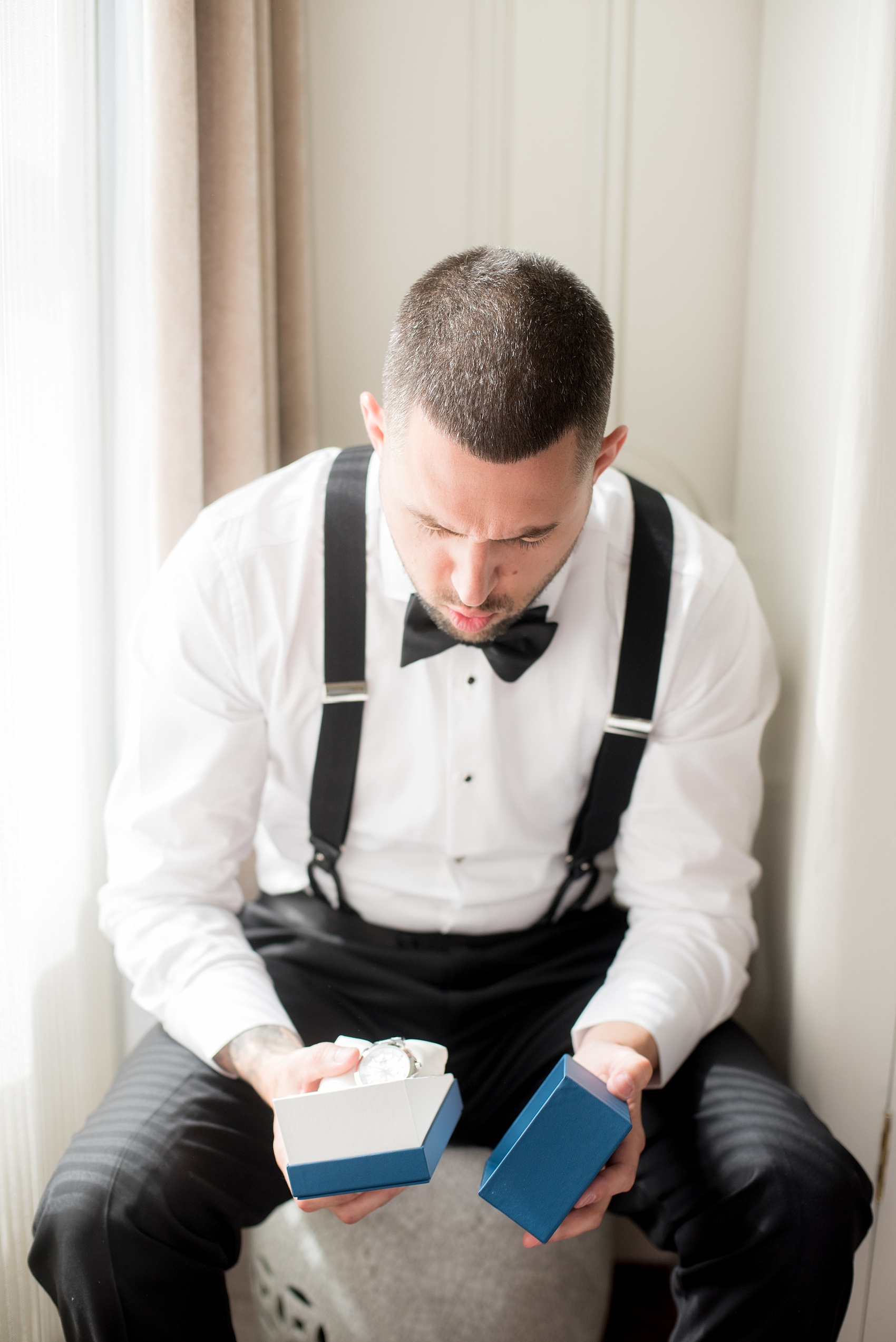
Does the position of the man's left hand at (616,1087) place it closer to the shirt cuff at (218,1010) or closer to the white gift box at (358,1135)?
the white gift box at (358,1135)

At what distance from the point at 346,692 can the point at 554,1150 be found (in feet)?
2.12

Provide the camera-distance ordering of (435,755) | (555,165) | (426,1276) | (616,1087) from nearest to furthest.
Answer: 1. (616,1087)
2. (426,1276)
3. (435,755)
4. (555,165)

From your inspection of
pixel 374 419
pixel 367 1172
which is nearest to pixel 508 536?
pixel 374 419

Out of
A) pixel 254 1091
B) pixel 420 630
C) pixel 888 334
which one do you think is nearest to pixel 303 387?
pixel 420 630

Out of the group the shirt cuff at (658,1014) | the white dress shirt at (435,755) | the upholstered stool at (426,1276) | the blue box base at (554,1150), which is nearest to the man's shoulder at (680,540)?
the white dress shirt at (435,755)

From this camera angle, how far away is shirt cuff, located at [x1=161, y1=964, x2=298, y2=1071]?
126 centimetres

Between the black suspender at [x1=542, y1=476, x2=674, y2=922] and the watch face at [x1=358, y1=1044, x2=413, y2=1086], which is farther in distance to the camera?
the black suspender at [x1=542, y1=476, x2=674, y2=922]

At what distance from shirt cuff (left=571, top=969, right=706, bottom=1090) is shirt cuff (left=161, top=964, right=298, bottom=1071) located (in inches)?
17.0

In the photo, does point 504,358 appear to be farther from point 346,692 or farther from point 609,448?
point 346,692

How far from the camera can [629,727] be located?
1418 mm

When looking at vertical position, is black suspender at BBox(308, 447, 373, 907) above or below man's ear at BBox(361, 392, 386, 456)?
below

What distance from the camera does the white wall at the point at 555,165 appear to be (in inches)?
69.4

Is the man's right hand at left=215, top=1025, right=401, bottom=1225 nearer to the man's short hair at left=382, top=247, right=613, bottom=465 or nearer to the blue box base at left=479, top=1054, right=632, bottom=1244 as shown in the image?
the blue box base at left=479, top=1054, right=632, bottom=1244

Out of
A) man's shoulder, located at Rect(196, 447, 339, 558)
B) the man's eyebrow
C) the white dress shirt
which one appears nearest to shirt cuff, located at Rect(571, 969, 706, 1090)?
the white dress shirt
